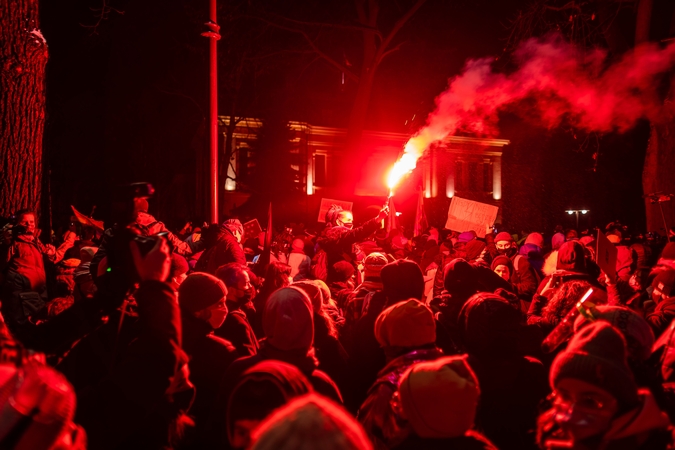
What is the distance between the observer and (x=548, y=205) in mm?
44031

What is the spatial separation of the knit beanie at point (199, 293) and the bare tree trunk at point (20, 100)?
395 centimetres

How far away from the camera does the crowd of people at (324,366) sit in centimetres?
220

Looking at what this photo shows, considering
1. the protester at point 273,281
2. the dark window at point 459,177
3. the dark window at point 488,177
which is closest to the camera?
the protester at point 273,281

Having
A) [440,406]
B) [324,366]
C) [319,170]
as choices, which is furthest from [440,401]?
[319,170]

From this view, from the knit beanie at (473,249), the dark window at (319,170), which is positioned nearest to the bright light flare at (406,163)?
the knit beanie at (473,249)

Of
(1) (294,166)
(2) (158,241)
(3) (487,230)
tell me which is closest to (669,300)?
(2) (158,241)

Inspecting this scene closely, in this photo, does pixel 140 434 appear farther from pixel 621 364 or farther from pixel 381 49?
pixel 381 49

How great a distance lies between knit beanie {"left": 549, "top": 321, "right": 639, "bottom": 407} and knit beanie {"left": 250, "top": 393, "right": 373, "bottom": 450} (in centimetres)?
139

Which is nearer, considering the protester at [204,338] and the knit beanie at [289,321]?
the knit beanie at [289,321]

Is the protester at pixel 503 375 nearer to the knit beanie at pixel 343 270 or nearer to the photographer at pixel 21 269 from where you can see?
the knit beanie at pixel 343 270

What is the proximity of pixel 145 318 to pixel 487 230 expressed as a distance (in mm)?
11935

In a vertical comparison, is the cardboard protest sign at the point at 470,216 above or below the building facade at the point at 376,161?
below

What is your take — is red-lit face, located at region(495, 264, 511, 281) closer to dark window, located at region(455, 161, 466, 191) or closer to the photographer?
the photographer

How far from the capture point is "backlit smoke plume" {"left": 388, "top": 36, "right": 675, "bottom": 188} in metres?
12.4
